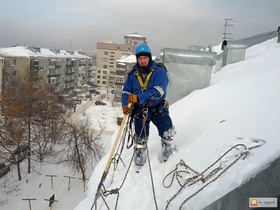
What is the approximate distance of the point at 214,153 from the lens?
3.03 meters

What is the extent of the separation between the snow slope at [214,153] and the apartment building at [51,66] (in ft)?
75.3

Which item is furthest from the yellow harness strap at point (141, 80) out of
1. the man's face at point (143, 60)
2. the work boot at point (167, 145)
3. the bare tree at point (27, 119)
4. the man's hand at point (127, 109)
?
the bare tree at point (27, 119)

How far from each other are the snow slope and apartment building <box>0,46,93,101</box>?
904 inches

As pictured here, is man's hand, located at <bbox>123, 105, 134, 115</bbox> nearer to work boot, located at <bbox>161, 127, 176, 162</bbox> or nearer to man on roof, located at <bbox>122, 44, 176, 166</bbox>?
man on roof, located at <bbox>122, 44, 176, 166</bbox>

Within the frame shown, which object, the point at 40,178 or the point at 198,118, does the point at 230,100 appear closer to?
the point at 198,118

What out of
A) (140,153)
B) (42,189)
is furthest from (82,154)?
(140,153)

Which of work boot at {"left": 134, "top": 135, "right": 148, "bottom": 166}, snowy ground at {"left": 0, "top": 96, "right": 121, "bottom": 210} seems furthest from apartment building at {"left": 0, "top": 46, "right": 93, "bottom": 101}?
work boot at {"left": 134, "top": 135, "right": 148, "bottom": 166}

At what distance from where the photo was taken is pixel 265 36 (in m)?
13.8

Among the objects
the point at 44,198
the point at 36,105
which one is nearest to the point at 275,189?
the point at 44,198

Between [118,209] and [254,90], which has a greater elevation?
[254,90]

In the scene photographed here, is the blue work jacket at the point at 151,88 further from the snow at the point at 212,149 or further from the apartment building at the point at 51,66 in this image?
the apartment building at the point at 51,66

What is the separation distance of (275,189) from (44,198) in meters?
15.8

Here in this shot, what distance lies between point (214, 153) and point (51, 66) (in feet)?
125

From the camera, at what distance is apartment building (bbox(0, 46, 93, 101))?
32.7 metres
